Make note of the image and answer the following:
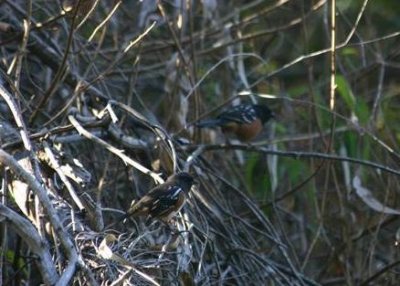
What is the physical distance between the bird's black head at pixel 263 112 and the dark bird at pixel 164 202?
256 cm

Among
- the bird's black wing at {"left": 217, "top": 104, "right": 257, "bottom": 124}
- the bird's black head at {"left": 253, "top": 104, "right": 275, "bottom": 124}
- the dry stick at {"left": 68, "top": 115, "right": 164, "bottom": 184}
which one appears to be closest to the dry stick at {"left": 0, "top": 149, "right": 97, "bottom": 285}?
the dry stick at {"left": 68, "top": 115, "right": 164, "bottom": 184}

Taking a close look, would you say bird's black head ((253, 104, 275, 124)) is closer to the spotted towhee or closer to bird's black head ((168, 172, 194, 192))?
the spotted towhee

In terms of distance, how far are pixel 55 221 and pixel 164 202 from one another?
108 cm

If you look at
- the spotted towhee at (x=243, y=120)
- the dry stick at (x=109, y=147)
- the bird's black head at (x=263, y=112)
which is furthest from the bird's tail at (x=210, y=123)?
the dry stick at (x=109, y=147)

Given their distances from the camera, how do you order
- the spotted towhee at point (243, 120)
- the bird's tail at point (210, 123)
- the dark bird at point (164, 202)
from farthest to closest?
the spotted towhee at point (243, 120), the bird's tail at point (210, 123), the dark bird at point (164, 202)

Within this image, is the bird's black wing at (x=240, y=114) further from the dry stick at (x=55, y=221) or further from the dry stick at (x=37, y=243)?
the dry stick at (x=37, y=243)

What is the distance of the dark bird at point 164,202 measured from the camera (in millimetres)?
4762

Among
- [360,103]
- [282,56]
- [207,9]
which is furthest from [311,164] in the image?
[282,56]

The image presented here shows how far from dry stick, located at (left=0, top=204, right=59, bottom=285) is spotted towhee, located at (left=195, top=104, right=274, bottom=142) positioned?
3088mm

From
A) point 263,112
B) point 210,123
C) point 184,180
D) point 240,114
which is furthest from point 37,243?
point 263,112

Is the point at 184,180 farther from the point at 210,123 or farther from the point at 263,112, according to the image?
the point at 263,112

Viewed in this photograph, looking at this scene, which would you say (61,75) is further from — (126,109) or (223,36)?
(223,36)

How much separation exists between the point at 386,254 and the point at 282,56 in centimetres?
286

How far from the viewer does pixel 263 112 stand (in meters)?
7.65
